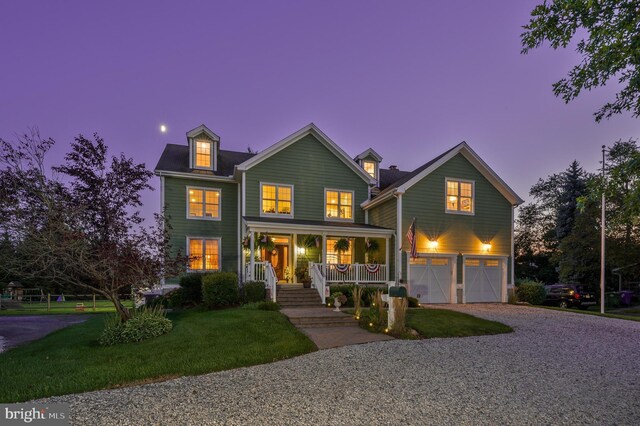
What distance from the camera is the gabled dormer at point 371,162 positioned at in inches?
867

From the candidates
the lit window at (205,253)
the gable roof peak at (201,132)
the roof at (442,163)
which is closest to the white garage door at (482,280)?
the roof at (442,163)

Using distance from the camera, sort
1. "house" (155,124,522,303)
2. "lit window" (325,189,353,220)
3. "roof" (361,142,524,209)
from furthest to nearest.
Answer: "lit window" (325,189,353,220)
"roof" (361,142,524,209)
"house" (155,124,522,303)

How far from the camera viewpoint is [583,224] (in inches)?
1042

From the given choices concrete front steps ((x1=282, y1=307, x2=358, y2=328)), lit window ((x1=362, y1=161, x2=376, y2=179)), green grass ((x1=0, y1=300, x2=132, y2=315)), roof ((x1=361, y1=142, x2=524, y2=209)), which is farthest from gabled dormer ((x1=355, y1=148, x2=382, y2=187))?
green grass ((x1=0, y1=300, x2=132, y2=315))

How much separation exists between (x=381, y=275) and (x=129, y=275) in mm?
11258

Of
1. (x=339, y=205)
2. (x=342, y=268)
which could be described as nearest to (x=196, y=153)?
(x=339, y=205)

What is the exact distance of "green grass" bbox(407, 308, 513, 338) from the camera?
1051cm

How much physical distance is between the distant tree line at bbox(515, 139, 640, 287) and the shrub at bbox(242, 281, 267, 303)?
1098 centimetres

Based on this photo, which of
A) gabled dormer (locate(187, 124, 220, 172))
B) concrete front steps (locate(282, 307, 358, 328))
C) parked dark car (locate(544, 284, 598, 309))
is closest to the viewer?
concrete front steps (locate(282, 307, 358, 328))

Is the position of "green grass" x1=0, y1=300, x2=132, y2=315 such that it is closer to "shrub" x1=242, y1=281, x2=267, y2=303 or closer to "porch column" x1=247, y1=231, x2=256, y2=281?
"porch column" x1=247, y1=231, x2=256, y2=281

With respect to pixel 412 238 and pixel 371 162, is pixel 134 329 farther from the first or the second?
pixel 371 162

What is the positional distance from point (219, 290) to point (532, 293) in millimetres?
15894

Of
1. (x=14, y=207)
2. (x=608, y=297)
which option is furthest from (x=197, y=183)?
(x=608, y=297)

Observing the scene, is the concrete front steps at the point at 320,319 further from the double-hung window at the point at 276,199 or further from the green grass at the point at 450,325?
the double-hung window at the point at 276,199
